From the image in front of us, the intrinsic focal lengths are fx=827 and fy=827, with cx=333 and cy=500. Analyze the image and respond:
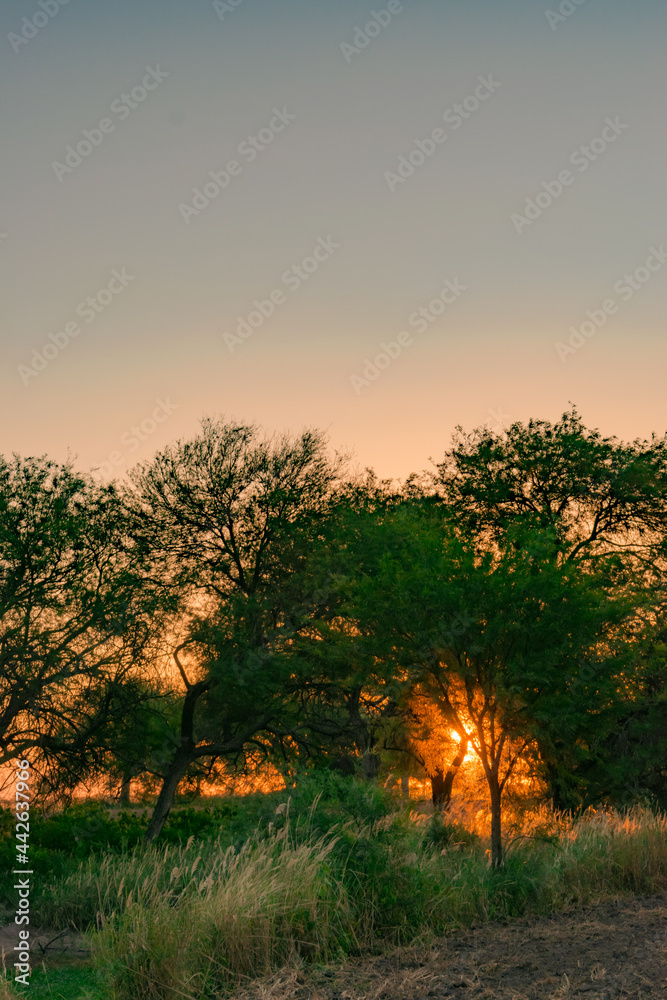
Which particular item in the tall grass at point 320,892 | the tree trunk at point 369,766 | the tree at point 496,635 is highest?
the tree at point 496,635

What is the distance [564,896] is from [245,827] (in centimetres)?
508

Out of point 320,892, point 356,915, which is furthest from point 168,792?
point 320,892

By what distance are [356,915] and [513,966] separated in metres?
2.00

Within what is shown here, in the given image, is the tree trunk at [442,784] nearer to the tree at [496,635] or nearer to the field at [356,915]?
the tree at [496,635]

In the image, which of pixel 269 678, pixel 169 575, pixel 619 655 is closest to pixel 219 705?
pixel 269 678

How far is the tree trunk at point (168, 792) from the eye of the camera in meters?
21.7

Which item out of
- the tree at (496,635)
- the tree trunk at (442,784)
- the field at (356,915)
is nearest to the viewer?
the field at (356,915)

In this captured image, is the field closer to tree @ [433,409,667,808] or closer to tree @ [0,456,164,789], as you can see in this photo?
tree @ [0,456,164,789]

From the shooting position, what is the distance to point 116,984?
800 cm

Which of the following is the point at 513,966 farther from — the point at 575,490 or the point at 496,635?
the point at 575,490

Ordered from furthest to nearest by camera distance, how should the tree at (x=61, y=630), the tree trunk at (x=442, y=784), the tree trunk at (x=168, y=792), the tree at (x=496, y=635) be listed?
the tree trunk at (x=442, y=784)
the tree trunk at (x=168, y=792)
the tree at (x=61, y=630)
the tree at (x=496, y=635)

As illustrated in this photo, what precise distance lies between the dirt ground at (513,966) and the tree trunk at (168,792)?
10.3 metres

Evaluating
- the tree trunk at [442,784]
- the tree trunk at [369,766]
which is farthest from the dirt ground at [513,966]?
the tree trunk at [369,766]

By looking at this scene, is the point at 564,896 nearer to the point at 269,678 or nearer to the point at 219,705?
the point at 269,678
